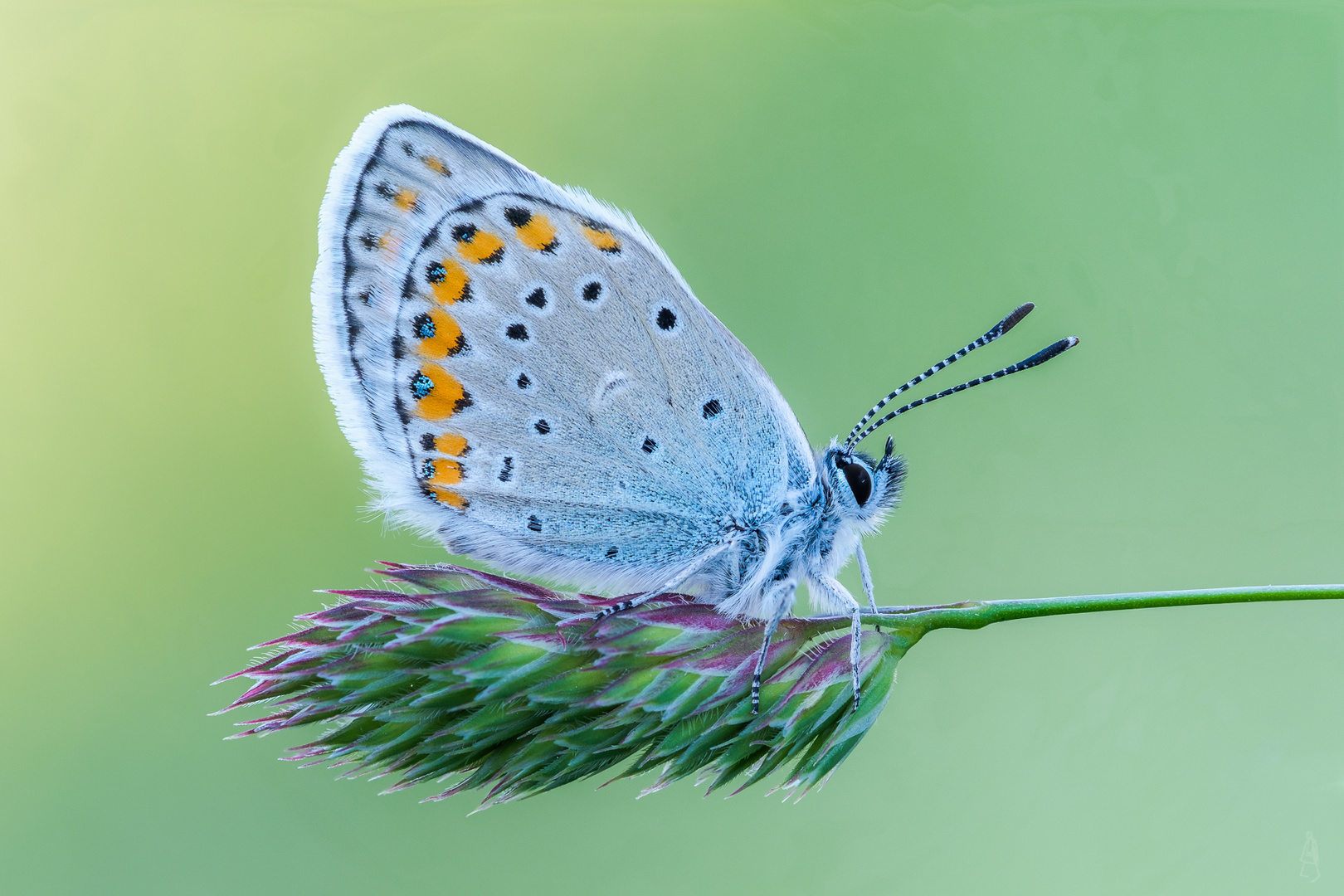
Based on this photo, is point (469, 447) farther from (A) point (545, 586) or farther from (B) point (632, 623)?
(B) point (632, 623)

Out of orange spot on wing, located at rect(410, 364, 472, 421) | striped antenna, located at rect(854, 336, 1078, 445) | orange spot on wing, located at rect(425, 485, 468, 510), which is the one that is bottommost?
striped antenna, located at rect(854, 336, 1078, 445)

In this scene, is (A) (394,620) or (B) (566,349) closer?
(A) (394,620)

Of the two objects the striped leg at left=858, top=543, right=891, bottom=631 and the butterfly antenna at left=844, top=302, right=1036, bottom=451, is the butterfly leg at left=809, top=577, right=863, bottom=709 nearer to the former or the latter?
the striped leg at left=858, top=543, right=891, bottom=631

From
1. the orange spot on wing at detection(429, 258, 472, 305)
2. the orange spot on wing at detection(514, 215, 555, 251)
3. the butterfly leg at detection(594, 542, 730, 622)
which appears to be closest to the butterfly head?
the butterfly leg at detection(594, 542, 730, 622)

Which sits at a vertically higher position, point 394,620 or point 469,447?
point 469,447

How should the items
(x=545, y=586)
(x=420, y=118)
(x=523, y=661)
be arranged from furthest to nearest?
(x=545, y=586)
(x=420, y=118)
(x=523, y=661)

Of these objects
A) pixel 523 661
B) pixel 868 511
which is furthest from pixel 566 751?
pixel 868 511

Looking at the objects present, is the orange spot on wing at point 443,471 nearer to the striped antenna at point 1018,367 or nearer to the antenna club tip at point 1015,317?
the striped antenna at point 1018,367

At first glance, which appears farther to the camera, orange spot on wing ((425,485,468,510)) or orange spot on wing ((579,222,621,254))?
orange spot on wing ((425,485,468,510))
